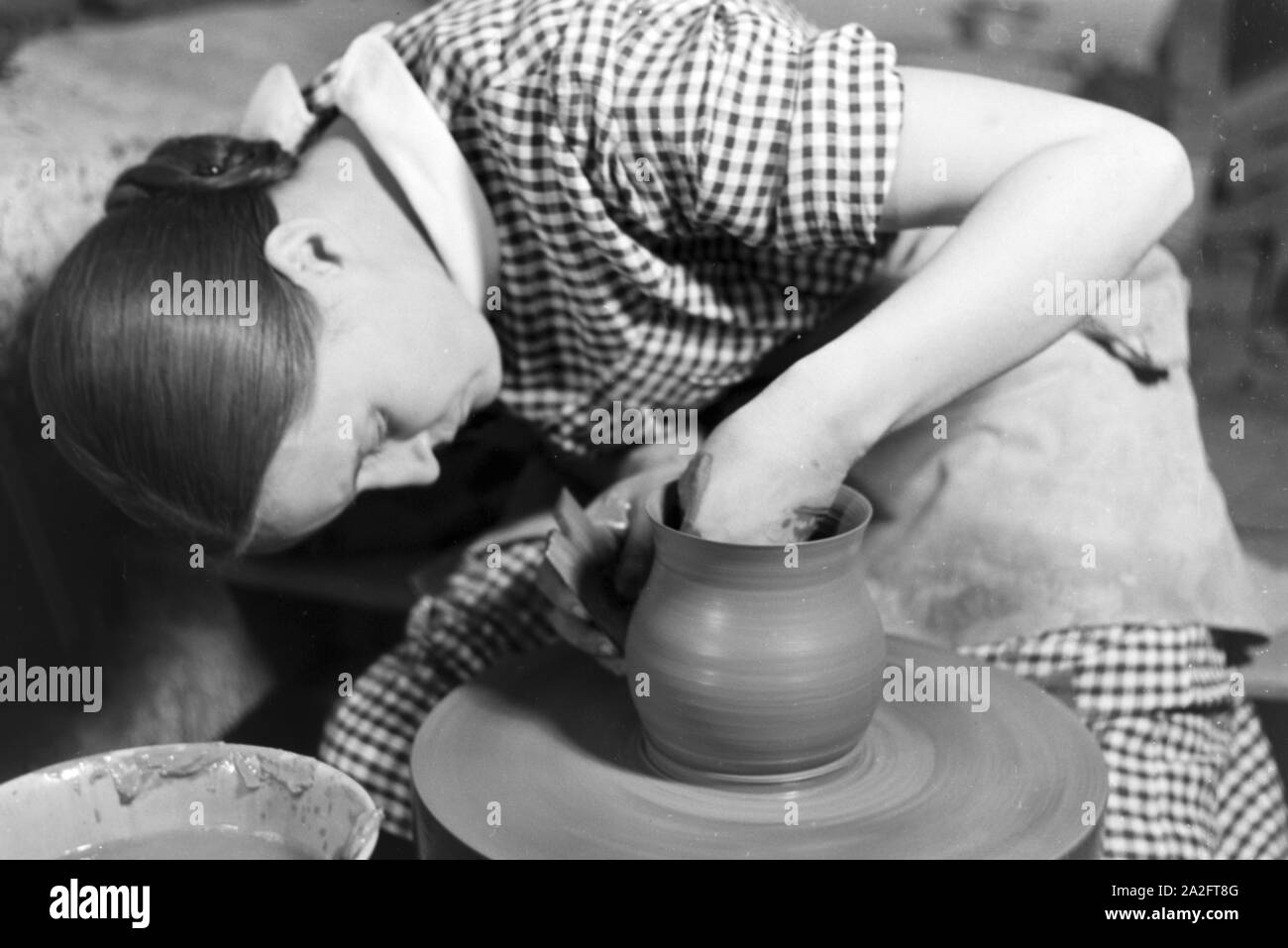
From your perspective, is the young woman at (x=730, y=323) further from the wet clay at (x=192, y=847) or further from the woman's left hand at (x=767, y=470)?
the wet clay at (x=192, y=847)

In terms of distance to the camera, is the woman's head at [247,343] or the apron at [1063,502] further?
the apron at [1063,502]

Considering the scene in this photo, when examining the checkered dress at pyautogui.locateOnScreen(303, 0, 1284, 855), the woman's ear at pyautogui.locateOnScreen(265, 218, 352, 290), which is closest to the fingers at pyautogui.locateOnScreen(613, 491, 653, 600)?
the checkered dress at pyautogui.locateOnScreen(303, 0, 1284, 855)

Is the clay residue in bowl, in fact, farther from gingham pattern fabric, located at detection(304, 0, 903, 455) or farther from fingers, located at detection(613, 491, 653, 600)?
gingham pattern fabric, located at detection(304, 0, 903, 455)

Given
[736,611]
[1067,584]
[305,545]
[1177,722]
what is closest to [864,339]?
[736,611]

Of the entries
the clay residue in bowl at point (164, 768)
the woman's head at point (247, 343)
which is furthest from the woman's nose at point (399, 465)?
the clay residue in bowl at point (164, 768)

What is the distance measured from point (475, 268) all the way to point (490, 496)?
0.36 metres

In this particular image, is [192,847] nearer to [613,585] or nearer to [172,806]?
[172,806]

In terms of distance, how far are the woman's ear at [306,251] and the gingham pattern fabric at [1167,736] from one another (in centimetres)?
63

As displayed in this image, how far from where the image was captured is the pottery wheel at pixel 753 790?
2.87 ft

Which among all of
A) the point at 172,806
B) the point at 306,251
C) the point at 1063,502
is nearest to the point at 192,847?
the point at 172,806

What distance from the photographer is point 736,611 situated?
0.90m

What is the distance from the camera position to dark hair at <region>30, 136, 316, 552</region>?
1.04 meters

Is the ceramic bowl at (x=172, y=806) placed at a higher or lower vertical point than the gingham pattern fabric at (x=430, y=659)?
higher

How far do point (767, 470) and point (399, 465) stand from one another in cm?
36
